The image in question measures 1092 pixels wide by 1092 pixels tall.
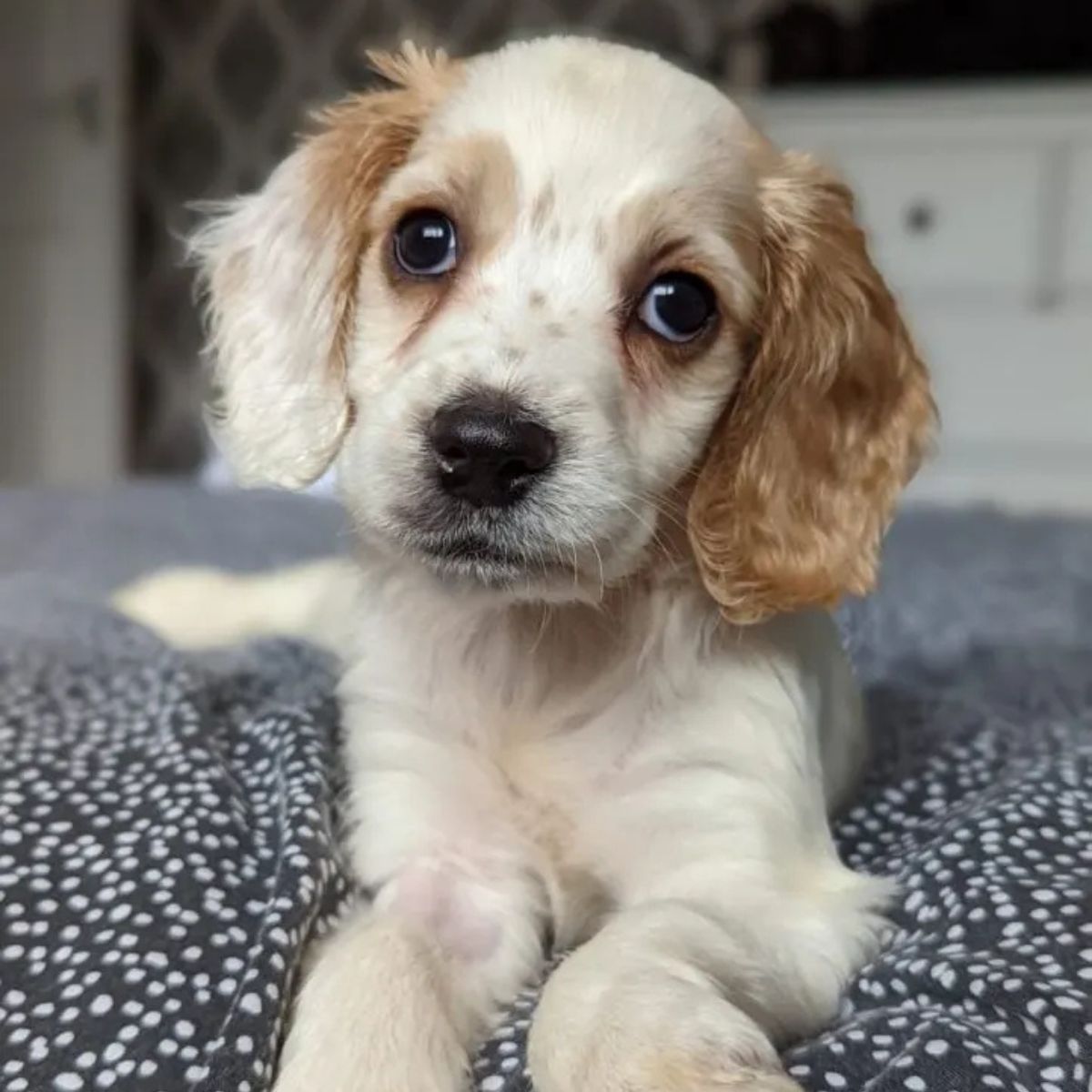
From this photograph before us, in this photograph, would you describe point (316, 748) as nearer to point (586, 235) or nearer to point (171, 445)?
point (586, 235)

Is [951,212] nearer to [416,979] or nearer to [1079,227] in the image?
[1079,227]

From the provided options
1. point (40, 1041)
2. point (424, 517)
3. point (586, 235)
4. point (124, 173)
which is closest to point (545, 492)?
point (424, 517)

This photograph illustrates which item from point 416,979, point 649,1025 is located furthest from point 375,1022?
point 649,1025

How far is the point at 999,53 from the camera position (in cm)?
345

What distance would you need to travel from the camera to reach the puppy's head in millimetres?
962

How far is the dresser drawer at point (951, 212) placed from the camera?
3371mm

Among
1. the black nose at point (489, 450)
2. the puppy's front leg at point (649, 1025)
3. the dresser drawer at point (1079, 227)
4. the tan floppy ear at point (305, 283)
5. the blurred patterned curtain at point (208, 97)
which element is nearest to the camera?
the puppy's front leg at point (649, 1025)

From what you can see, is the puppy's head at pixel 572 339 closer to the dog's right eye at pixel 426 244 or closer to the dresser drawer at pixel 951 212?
the dog's right eye at pixel 426 244

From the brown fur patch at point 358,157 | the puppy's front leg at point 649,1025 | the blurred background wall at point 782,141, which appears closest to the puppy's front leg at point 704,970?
the puppy's front leg at point 649,1025

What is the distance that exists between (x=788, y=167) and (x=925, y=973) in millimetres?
634

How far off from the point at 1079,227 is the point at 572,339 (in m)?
2.67

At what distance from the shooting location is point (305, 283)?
1172 millimetres

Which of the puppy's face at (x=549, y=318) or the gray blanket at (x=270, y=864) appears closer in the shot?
the gray blanket at (x=270, y=864)

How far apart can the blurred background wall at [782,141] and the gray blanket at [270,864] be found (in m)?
1.90
